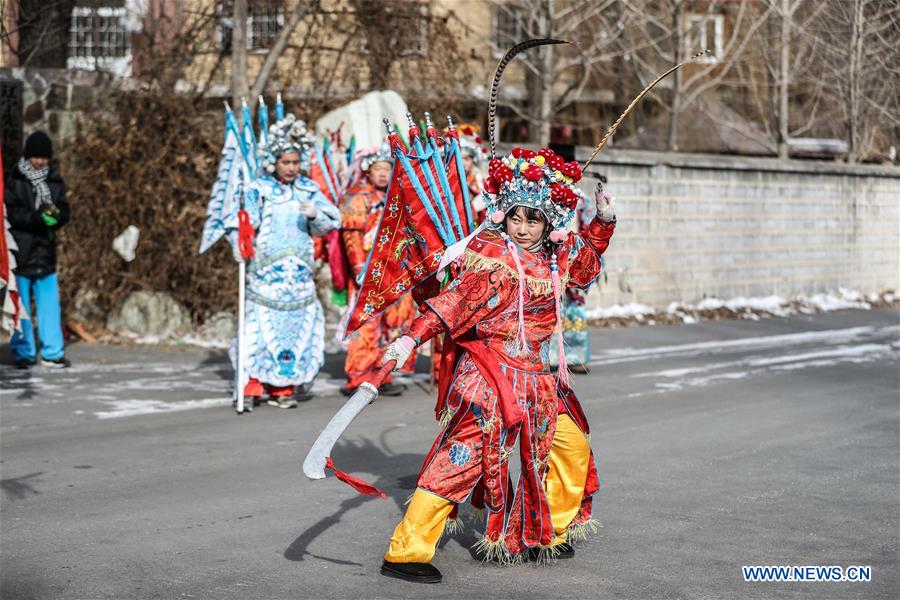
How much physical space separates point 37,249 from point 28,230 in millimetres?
185

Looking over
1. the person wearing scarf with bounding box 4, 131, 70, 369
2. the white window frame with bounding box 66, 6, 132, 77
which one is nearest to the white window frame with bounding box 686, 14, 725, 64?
the white window frame with bounding box 66, 6, 132, 77

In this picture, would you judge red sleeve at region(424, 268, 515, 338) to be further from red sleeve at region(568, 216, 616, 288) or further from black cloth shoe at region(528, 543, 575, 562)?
black cloth shoe at region(528, 543, 575, 562)

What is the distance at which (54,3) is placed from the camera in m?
15.6

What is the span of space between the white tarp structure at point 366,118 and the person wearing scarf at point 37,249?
3390 mm

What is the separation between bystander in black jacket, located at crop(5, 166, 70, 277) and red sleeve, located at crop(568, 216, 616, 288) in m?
7.05

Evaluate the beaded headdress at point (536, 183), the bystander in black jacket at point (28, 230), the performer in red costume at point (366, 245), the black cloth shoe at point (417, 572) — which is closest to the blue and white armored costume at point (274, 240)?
the performer in red costume at point (366, 245)

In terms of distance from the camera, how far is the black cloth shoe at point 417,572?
5262mm

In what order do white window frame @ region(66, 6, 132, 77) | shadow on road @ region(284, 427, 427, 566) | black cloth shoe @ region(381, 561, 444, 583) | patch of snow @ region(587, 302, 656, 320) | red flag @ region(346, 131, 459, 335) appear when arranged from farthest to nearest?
white window frame @ region(66, 6, 132, 77) → patch of snow @ region(587, 302, 656, 320) → shadow on road @ region(284, 427, 427, 566) → red flag @ region(346, 131, 459, 335) → black cloth shoe @ region(381, 561, 444, 583)

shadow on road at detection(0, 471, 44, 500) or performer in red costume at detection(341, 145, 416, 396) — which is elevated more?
performer in red costume at detection(341, 145, 416, 396)

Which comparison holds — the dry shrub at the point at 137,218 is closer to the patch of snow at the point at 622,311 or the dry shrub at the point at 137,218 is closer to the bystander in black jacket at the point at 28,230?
the bystander in black jacket at the point at 28,230

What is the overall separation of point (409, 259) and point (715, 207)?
1370cm

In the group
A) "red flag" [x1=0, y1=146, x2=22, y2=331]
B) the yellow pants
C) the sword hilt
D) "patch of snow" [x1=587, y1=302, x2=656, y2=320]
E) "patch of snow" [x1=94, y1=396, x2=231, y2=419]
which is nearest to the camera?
the sword hilt

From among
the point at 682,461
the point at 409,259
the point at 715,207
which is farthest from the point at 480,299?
the point at 715,207

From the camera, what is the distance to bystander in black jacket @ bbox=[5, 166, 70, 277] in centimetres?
1135
